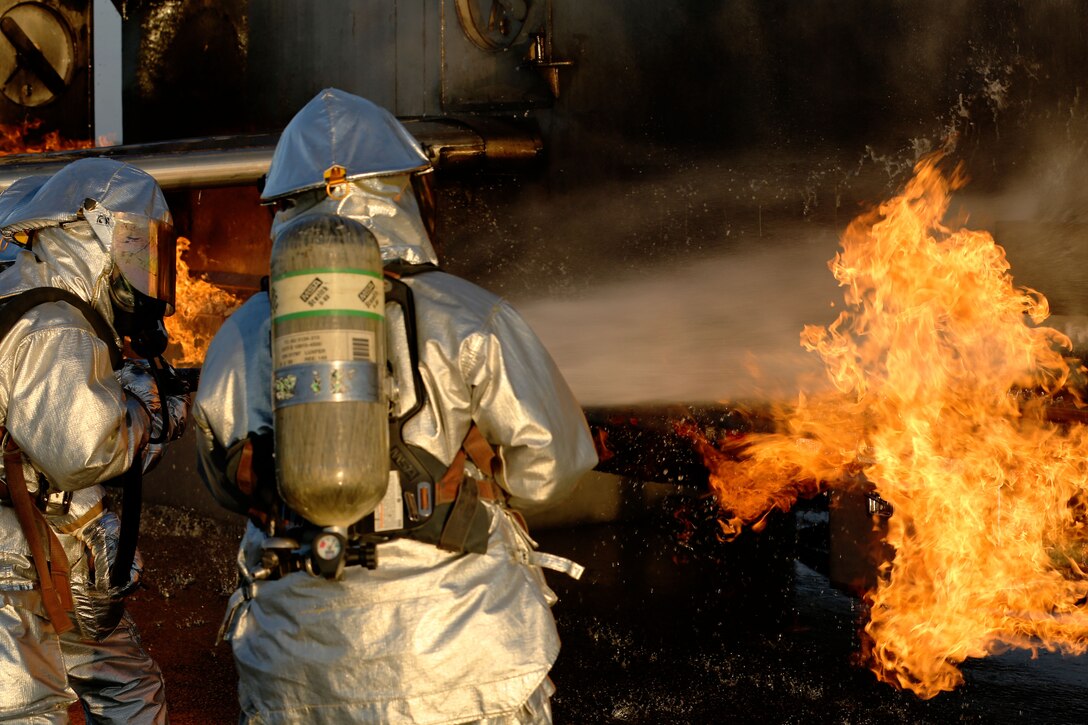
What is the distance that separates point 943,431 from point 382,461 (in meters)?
3.44

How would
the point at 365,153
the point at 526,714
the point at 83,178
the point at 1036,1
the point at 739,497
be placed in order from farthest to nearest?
1. the point at 739,497
2. the point at 1036,1
3. the point at 83,178
4. the point at 365,153
5. the point at 526,714

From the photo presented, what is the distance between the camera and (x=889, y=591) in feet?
16.8

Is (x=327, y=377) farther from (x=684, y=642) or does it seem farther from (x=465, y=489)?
(x=684, y=642)

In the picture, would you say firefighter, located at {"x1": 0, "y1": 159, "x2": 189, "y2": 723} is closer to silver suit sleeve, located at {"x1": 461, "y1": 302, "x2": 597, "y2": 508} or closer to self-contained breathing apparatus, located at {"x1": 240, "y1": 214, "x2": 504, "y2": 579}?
self-contained breathing apparatus, located at {"x1": 240, "y1": 214, "x2": 504, "y2": 579}

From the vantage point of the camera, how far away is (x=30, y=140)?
10.2 m

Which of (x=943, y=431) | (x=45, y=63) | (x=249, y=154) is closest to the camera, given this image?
(x=943, y=431)

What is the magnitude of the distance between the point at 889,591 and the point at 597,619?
6.43 feet

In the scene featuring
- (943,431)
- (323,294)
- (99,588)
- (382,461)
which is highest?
(323,294)

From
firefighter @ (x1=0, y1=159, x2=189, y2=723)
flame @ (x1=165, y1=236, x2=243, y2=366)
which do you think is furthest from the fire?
flame @ (x1=165, y1=236, x2=243, y2=366)

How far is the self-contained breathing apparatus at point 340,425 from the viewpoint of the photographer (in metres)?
2.38

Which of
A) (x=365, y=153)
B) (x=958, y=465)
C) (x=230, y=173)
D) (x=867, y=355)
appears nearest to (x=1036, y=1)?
(x=867, y=355)

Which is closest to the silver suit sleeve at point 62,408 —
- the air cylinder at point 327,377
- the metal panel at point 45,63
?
the air cylinder at point 327,377

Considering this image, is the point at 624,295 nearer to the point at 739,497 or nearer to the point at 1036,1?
the point at 739,497

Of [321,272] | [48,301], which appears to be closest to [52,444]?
[48,301]
